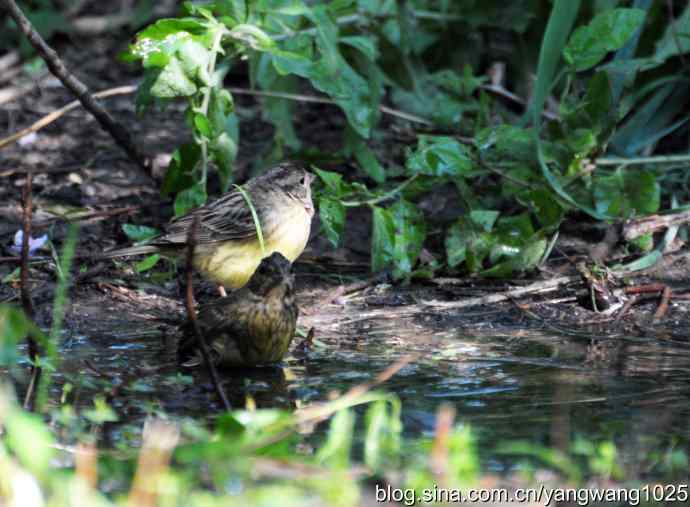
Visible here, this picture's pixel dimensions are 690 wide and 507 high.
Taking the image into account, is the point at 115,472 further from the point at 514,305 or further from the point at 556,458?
the point at 514,305

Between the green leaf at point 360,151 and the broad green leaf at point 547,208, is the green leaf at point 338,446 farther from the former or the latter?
the green leaf at point 360,151

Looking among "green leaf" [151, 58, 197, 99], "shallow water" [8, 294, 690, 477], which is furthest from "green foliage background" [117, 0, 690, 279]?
"shallow water" [8, 294, 690, 477]

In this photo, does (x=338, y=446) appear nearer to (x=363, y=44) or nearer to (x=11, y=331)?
(x=11, y=331)

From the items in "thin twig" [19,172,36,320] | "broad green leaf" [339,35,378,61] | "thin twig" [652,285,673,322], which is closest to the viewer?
"thin twig" [19,172,36,320]

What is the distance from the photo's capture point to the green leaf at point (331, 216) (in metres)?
6.14

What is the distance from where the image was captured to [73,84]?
665 cm

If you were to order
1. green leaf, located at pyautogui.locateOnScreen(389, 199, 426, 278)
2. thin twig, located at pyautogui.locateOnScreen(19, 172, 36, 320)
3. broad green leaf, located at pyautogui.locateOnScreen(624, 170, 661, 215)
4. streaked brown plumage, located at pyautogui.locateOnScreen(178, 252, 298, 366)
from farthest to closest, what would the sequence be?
broad green leaf, located at pyautogui.locateOnScreen(624, 170, 661, 215), green leaf, located at pyautogui.locateOnScreen(389, 199, 426, 278), streaked brown plumage, located at pyautogui.locateOnScreen(178, 252, 298, 366), thin twig, located at pyautogui.locateOnScreen(19, 172, 36, 320)

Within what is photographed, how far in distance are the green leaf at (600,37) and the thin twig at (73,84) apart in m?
2.61

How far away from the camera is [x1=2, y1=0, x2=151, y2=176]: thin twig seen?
640 centimetres

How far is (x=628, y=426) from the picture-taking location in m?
4.07

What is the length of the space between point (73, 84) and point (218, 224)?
118 cm

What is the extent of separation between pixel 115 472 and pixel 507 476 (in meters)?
1.15

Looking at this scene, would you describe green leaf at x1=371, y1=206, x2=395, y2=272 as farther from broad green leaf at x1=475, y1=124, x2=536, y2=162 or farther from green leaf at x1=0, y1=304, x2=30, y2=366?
green leaf at x1=0, y1=304, x2=30, y2=366

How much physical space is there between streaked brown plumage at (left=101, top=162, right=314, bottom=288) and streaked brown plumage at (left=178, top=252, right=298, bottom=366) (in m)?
1.06
